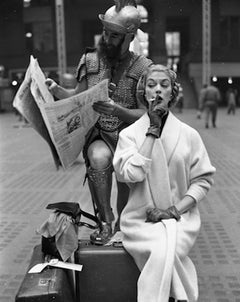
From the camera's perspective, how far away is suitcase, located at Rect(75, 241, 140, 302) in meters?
2.56

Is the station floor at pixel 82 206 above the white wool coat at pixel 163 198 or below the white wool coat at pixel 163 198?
below

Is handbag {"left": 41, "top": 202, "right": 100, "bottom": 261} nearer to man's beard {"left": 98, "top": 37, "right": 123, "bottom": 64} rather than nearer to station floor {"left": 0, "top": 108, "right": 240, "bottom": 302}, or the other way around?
station floor {"left": 0, "top": 108, "right": 240, "bottom": 302}

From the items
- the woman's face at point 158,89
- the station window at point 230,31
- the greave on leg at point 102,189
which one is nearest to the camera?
the woman's face at point 158,89

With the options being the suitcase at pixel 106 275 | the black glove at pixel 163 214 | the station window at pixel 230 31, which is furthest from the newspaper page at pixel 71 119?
the station window at pixel 230 31

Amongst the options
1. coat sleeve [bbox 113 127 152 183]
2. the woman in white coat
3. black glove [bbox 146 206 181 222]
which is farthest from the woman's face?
black glove [bbox 146 206 181 222]

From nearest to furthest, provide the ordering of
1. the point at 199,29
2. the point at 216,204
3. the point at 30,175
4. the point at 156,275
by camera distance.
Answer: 1. the point at 156,275
2. the point at 216,204
3. the point at 30,175
4. the point at 199,29

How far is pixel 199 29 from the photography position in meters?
33.7

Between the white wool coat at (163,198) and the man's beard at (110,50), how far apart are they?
0.78 meters

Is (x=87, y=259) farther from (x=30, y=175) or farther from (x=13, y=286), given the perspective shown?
(x=30, y=175)

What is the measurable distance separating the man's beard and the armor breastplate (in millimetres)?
45

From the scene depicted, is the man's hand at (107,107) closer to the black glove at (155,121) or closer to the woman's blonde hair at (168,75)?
the woman's blonde hair at (168,75)

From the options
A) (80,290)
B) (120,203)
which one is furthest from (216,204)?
(80,290)

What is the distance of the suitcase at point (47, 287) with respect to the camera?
2.32 m

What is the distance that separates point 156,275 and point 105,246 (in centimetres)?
50
